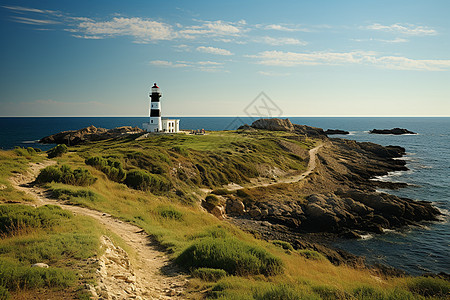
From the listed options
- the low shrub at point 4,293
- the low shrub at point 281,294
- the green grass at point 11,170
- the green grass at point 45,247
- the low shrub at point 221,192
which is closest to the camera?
the low shrub at point 4,293

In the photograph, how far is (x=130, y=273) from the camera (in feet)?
28.7

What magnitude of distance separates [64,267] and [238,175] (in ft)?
106

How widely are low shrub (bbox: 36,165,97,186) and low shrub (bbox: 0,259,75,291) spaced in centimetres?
1396

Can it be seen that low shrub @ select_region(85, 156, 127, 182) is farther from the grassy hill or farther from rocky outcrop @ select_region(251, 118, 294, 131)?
rocky outcrop @ select_region(251, 118, 294, 131)

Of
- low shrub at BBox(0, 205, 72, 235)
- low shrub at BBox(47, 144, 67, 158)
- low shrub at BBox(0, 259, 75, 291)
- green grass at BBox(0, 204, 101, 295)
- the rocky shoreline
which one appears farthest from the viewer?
low shrub at BBox(47, 144, 67, 158)

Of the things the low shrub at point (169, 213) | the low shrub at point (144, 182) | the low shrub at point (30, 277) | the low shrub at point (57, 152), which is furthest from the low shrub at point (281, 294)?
the low shrub at point (57, 152)

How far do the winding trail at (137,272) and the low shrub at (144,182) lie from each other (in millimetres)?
10525

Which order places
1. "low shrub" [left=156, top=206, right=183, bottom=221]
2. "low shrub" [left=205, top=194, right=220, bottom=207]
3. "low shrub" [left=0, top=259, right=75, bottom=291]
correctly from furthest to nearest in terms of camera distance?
"low shrub" [left=205, top=194, right=220, bottom=207], "low shrub" [left=156, top=206, right=183, bottom=221], "low shrub" [left=0, top=259, right=75, bottom=291]

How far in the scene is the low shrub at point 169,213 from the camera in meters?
17.8

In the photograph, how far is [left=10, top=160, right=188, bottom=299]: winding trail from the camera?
7.42 m

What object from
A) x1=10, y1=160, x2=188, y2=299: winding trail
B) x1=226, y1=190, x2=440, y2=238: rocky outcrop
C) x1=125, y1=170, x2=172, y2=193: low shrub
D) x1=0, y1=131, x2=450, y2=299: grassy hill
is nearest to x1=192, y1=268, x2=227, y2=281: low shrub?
x1=0, y1=131, x2=450, y2=299: grassy hill

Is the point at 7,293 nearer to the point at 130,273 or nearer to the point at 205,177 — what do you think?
the point at 130,273

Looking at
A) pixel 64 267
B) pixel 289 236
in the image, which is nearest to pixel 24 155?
pixel 64 267

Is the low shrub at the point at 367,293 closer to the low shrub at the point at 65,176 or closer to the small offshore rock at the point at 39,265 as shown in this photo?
the small offshore rock at the point at 39,265
